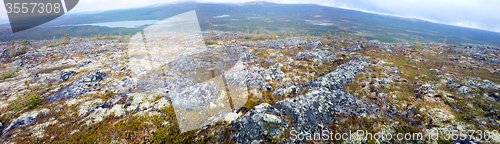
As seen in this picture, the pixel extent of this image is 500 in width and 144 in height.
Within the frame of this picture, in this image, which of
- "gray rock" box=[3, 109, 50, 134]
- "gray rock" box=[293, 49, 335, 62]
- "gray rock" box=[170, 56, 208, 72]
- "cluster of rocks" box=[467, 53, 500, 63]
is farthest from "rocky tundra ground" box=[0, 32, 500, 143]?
"cluster of rocks" box=[467, 53, 500, 63]

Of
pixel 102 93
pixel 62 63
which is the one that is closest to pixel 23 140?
pixel 102 93

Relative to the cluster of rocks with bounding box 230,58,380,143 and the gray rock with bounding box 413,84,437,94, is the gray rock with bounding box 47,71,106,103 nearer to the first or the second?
the cluster of rocks with bounding box 230,58,380,143

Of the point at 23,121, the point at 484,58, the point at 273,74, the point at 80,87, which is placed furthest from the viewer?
the point at 484,58

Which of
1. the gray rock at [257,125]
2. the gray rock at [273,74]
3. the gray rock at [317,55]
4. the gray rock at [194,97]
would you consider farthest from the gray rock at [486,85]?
the gray rock at [194,97]

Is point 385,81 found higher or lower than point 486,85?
lower

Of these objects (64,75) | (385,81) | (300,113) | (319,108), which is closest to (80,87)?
(64,75)

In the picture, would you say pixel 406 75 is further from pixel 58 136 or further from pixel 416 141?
pixel 58 136

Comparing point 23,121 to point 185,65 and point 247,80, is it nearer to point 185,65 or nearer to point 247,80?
point 185,65
